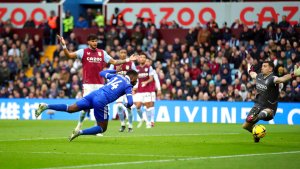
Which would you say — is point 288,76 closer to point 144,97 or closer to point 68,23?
point 144,97

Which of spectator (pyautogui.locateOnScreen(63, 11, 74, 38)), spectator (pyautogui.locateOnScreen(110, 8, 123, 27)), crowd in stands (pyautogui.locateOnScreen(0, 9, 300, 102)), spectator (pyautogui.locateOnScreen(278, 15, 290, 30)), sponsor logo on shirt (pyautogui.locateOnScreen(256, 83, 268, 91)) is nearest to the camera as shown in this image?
sponsor logo on shirt (pyautogui.locateOnScreen(256, 83, 268, 91))

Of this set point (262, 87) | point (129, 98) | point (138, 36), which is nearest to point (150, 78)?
point (262, 87)

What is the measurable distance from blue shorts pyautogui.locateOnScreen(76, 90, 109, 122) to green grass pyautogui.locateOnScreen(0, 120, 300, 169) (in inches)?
24.4

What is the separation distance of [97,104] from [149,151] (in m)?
2.47

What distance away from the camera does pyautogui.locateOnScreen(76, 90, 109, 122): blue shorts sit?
18.4 m

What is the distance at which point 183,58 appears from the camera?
3547 centimetres

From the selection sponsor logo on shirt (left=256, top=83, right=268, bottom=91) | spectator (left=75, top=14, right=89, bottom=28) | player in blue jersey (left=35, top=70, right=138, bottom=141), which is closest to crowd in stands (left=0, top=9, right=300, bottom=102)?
spectator (left=75, top=14, right=89, bottom=28)

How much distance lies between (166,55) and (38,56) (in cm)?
751

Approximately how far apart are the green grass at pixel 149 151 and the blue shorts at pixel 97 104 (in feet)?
2.03

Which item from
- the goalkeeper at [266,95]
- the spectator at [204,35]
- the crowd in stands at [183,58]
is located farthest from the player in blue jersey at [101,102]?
the spectator at [204,35]

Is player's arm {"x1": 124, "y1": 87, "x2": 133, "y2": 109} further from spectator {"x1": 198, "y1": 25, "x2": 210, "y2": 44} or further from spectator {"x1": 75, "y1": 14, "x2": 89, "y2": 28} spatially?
spectator {"x1": 75, "y1": 14, "x2": 89, "y2": 28}

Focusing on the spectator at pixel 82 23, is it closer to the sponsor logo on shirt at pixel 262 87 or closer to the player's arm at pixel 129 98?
the sponsor logo on shirt at pixel 262 87

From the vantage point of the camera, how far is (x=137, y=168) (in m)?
13.4

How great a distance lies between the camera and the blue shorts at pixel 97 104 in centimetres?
1839
